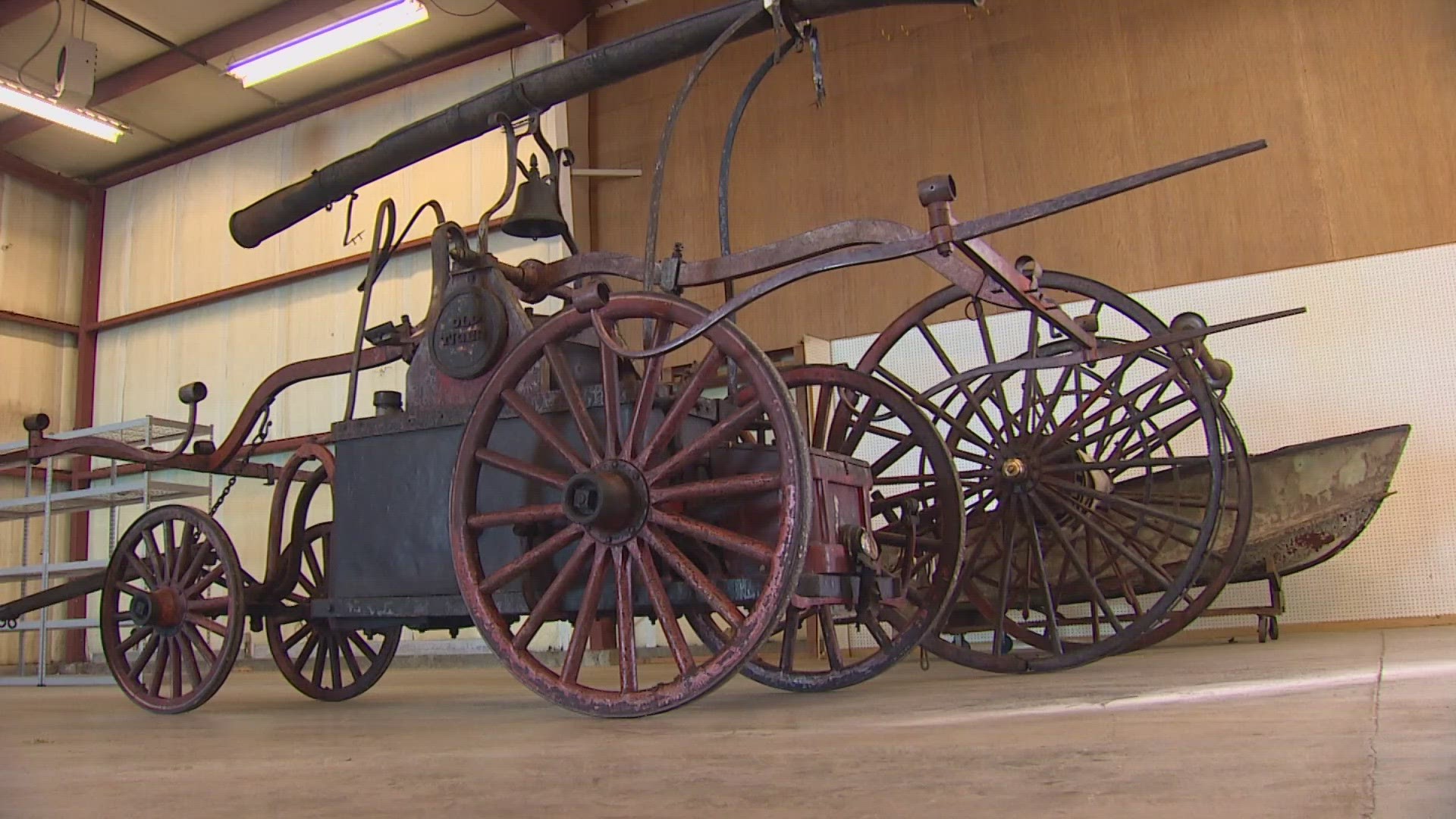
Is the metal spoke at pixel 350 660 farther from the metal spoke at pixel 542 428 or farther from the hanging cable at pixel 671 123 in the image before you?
the hanging cable at pixel 671 123

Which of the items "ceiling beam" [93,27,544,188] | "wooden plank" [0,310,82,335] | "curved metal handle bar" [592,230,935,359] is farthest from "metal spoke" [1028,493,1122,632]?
"wooden plank" [0,310,82,335]

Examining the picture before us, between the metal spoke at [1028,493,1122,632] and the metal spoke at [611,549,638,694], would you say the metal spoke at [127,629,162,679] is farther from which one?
the metal spoke at [1028,493,1122,632]

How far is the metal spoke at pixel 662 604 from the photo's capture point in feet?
8.29

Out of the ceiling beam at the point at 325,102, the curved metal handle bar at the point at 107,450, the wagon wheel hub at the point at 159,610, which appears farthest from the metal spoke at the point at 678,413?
the ceiling beam at the point at 325,102

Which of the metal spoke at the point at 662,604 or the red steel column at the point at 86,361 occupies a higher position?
the red steel column at the point at 86,361

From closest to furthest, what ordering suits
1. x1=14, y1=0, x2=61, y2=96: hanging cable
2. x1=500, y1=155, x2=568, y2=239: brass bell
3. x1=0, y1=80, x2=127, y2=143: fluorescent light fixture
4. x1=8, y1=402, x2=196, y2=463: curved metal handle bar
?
x1=500, y1=155, x2=568, y2=239: brass bell, x1=8, y1=402, x2=196, y2=463: curved metal handle bar, x1=0, y1=80, x2=127, y2=143: fluorescent light fixture, x1=14, y1=0, x2=61, y2=96: hanging cable

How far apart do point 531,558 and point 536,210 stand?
1337mm

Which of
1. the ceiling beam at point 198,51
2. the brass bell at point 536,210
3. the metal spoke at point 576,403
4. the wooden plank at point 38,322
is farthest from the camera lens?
the wooden plank at point 38,322

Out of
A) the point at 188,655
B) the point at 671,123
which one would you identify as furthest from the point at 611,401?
the point at 188,655

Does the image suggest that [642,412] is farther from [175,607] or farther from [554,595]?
[175,607]

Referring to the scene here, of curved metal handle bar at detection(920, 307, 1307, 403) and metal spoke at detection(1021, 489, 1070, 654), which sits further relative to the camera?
metal spoke at detection(1021, 489, 1070, 654)

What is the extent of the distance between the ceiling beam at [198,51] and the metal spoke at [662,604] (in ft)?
23.0

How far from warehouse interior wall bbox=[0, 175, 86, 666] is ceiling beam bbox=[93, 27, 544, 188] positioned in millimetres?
645

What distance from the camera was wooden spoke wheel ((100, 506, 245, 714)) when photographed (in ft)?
12.1
